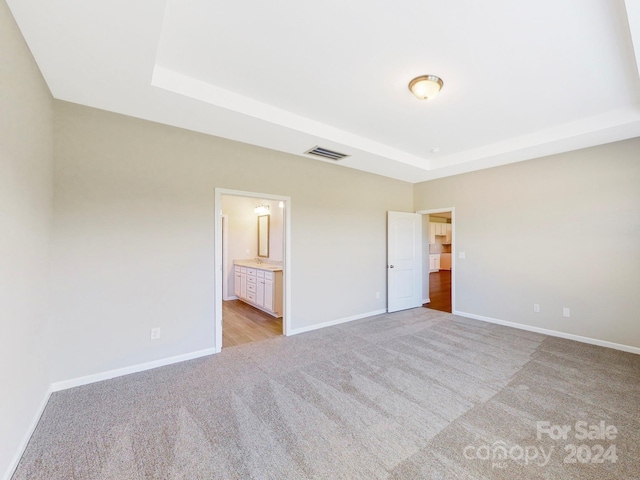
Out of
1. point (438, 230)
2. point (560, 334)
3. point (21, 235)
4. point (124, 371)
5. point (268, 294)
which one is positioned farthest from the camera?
point (438, 230)

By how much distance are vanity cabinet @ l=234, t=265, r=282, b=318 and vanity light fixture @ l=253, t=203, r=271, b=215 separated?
52.1 inches

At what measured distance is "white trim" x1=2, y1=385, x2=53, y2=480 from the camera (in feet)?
5.12

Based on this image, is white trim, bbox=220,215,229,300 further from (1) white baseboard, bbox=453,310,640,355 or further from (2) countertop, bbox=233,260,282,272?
(1) white baseboard, bbox=453,310,640,355

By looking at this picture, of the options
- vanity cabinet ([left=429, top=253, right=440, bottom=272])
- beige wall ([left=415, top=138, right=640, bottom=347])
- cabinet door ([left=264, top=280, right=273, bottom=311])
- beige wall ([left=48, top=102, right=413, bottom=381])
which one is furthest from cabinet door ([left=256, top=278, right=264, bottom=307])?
vanity cabinet ([left=429, top=253, right=440, bottom=272])

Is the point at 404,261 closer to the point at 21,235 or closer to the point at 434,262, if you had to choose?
the point at 21,235

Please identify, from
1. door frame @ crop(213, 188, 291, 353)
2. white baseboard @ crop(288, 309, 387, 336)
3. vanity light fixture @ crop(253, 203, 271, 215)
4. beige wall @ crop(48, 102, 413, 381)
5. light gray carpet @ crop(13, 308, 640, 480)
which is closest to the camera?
light gray carpet @ crop(13, 308, 640, 480)

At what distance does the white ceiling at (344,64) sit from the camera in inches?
67.0

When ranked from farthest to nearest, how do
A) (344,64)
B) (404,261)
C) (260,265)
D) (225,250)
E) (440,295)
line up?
Answer: (440,295) < (225,250) < (260,265) < (404,261) < (344,64)

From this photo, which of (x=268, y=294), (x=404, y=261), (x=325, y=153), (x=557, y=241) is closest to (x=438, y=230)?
(x=404, y=261)

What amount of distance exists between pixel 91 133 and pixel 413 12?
2963 mm

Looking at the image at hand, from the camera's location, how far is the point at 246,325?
4395 millimetres

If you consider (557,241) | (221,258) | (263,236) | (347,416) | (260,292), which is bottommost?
(347,416)

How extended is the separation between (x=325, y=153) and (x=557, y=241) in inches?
140

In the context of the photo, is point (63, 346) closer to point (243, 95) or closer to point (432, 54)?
point (243, 95)
